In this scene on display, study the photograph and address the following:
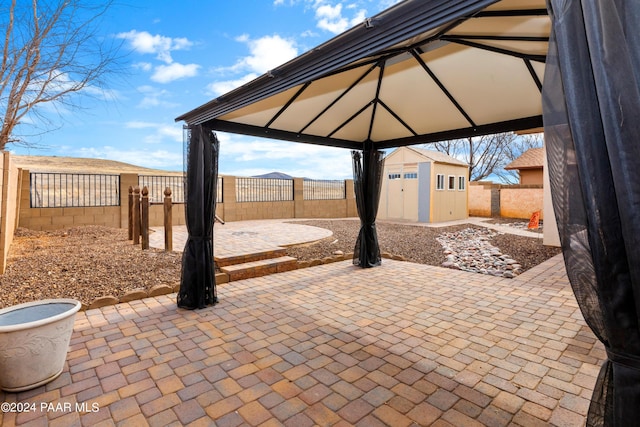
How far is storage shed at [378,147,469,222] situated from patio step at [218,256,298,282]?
28.2 ft

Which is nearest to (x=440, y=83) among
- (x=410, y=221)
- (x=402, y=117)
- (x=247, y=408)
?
(x=402, y=117)

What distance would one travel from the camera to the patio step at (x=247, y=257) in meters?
4.74

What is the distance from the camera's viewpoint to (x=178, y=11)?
5098mm

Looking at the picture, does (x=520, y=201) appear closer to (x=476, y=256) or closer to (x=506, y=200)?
(x=506, y=200)

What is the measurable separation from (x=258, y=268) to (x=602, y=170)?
4251mm

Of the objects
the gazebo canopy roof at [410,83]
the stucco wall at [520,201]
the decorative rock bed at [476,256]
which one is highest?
the gazebo canopy roof at [410,83]

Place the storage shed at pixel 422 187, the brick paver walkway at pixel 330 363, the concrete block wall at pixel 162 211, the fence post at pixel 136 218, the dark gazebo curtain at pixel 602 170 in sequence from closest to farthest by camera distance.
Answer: the dark gazebo curtain at pixel 602 170
the brick paver walkway at pixel 330 363
the fence post at pixel 136 218
the concrete block wall at pixel 162 211
the storage shed at pixel 422 187

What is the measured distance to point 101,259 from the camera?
191 inches

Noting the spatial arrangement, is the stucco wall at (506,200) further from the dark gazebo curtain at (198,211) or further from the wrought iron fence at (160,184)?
the dark gazebo curtain at (198,211)

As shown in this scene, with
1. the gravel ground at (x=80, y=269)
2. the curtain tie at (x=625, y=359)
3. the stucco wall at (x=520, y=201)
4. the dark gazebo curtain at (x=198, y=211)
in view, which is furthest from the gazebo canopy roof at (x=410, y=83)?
the stucco wall at (x=520, y=201)

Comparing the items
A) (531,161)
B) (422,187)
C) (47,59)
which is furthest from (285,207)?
(531,161)

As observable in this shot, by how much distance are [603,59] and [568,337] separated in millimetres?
2676

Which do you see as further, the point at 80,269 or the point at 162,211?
the point at 162,211

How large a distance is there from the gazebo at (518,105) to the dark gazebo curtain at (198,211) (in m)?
0.02
